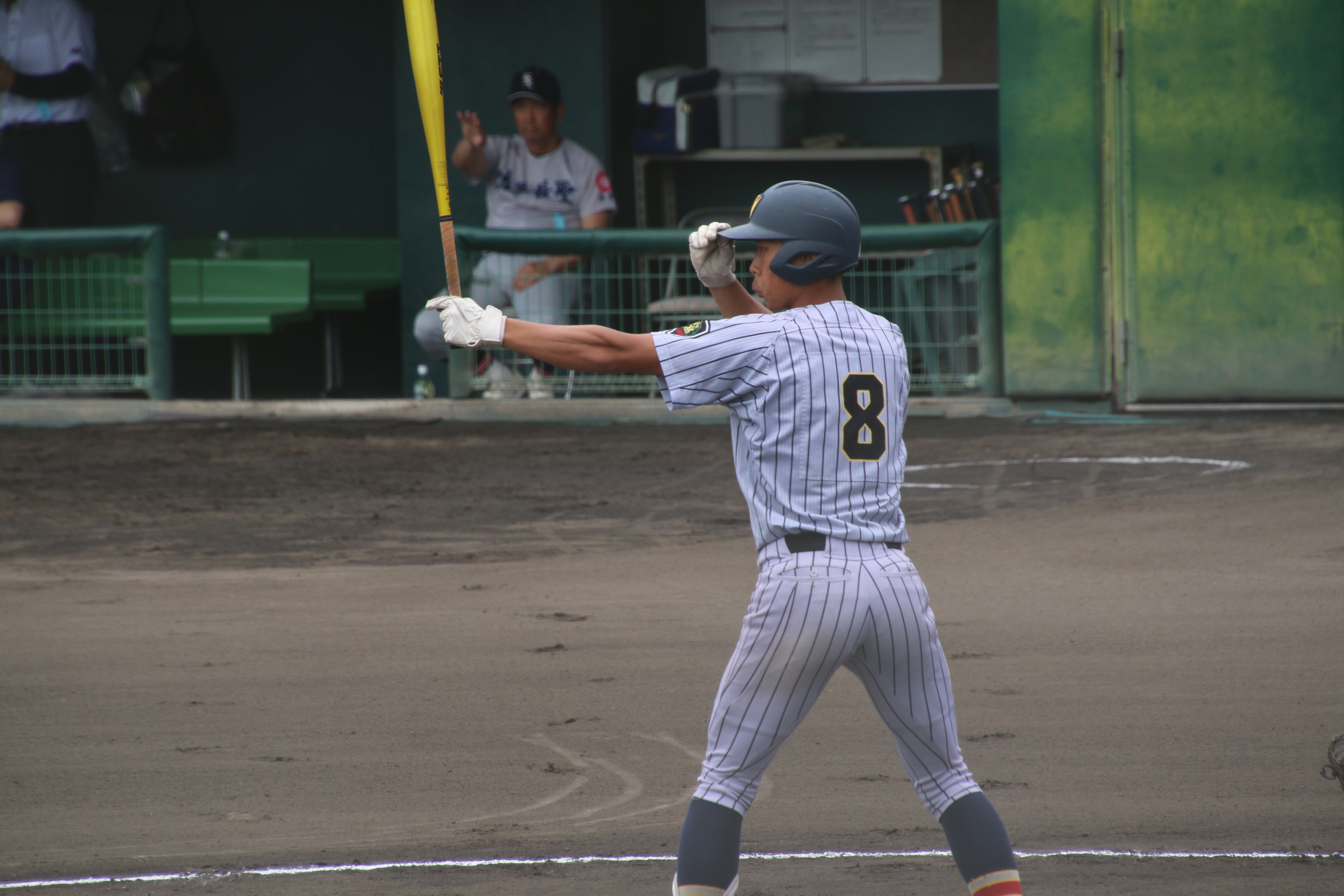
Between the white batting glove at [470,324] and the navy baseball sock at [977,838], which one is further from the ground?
the white batting glove at [470,324]

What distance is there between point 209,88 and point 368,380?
2.69 metres

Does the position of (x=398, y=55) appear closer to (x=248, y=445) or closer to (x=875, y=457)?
(x=248, y=445)

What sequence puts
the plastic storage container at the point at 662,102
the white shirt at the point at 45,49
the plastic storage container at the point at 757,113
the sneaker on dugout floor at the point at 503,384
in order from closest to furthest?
the sneaker on dugout floor at the point at 503,384, the white shirt at the point at 45,49, the plastic storage container at the point at 662,102, the plastic storage container at the point at 757,113

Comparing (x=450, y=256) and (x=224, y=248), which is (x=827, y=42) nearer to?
(x=224, y=248)

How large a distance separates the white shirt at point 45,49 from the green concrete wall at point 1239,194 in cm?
736

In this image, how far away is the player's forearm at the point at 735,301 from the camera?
3713mm

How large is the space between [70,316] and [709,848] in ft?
30.1

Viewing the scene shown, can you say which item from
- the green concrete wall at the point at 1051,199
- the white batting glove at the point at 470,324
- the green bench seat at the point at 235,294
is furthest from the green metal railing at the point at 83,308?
the white batting glove at the point at 470,324

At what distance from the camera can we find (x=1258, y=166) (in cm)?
991

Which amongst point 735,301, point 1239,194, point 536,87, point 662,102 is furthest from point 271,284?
point 735,301

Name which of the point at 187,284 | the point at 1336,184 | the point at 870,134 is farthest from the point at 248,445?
the point at 1336,184

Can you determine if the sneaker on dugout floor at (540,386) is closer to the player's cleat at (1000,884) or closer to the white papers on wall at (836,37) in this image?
the white papers on wall at (836,37)

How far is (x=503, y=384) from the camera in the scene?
10.8 m

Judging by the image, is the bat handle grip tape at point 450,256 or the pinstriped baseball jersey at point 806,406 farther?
the bat handle grip tape at point 450,256
